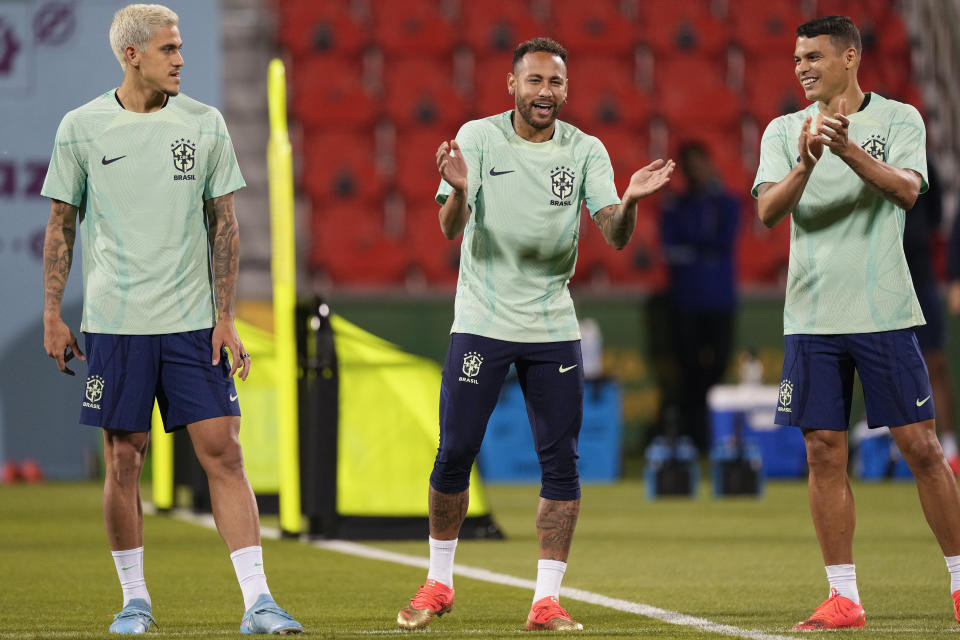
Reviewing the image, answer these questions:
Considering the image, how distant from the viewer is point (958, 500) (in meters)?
5.00

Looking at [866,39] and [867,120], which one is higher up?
[866,39]

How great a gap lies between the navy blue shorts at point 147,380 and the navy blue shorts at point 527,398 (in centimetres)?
72

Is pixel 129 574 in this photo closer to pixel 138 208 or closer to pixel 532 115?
pixel 138 208

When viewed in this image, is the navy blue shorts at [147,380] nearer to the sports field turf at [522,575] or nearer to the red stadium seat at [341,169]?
the sports field turf at [522,575]

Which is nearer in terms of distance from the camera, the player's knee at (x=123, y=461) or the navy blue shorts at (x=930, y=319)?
the player's knee at (x=123, y=461)

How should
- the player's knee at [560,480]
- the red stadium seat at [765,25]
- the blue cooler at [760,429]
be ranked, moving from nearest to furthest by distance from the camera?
the player's knee at [560,480] < the blue cooler at [760,429] < the red stadium seat at [765,25]

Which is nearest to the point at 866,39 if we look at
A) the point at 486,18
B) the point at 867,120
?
the point at 486,18

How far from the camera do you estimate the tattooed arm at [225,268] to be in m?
4.87

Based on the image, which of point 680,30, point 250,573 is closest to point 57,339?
point 250,573

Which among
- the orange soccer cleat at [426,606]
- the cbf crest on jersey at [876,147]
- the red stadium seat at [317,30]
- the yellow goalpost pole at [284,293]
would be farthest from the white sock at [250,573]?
the red stadium seat at [317,30]

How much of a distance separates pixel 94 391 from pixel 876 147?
2.47m

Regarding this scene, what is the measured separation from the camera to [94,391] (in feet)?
15.9

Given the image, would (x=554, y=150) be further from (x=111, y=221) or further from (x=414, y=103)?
(x=414, y=103)

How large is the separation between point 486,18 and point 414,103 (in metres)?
1.19
